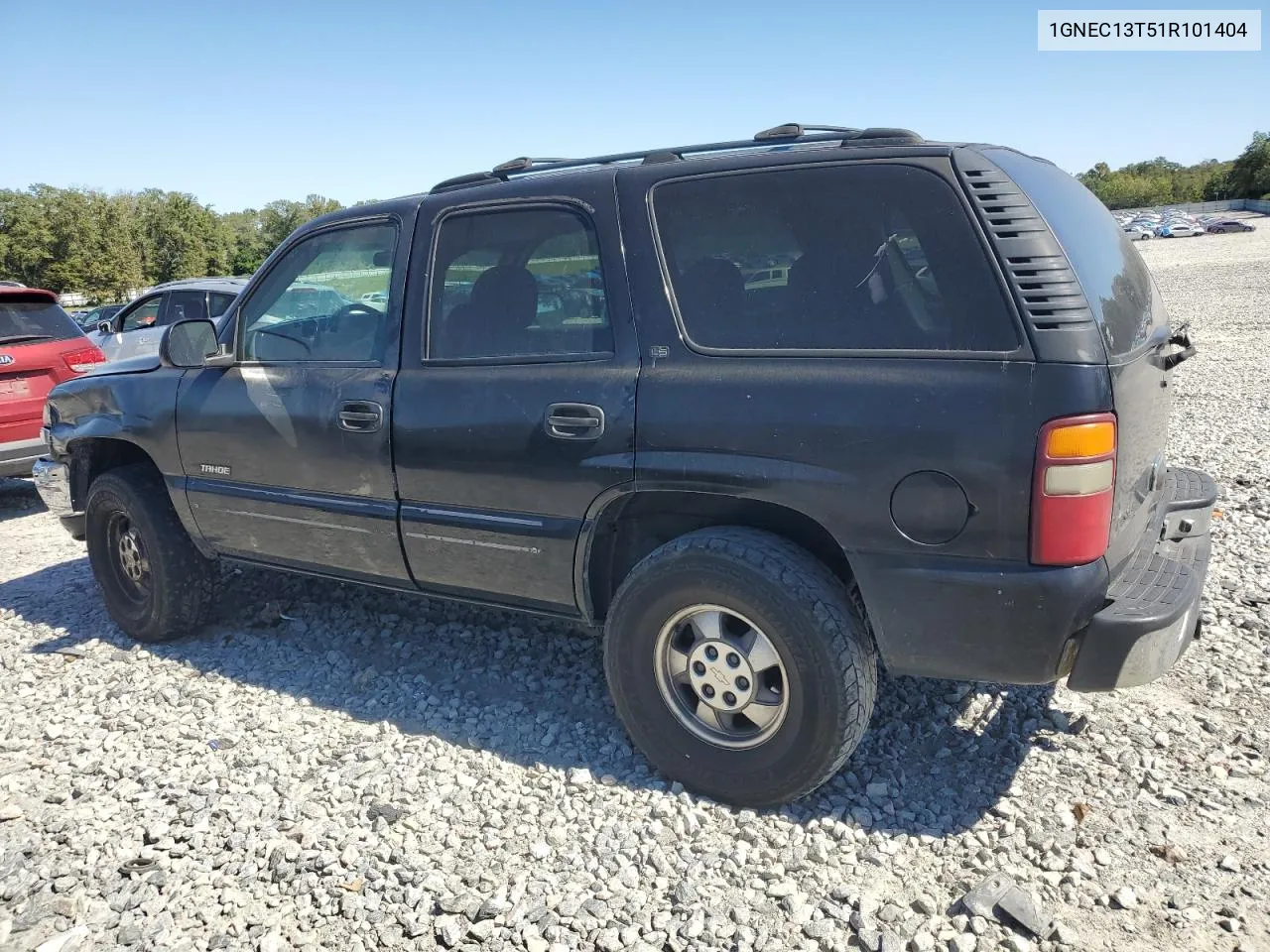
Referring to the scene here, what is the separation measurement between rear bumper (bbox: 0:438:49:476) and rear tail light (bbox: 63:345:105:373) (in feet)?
2.44

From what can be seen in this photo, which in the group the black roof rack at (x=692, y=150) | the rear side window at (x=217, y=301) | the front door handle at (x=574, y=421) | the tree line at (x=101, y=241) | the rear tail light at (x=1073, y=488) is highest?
the tree line at (x=101, y=241)

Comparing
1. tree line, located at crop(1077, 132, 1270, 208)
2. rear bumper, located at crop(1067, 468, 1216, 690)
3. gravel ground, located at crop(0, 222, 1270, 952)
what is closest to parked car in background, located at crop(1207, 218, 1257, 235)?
tree line, located at crop(1077, 132, 1270, 208)

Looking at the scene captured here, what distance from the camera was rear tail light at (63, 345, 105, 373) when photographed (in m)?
7.73

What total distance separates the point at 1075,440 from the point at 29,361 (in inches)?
315

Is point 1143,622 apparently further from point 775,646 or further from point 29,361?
point 29,361

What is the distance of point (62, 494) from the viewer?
4.87 meters

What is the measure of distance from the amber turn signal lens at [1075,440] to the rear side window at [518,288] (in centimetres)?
142

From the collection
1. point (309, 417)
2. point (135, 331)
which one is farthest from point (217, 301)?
point (309, 417)

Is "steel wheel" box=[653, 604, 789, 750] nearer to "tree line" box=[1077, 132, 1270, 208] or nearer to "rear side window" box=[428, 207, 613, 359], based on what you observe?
"rear side window" box=[428, 207, 613, 359]

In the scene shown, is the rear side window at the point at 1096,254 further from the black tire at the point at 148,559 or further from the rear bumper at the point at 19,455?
the rear bumper at the point at 19,455

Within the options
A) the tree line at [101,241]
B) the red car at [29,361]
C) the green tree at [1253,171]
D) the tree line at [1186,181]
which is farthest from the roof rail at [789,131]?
the green tree at [1253,171]

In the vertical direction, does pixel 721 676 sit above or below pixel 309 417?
below

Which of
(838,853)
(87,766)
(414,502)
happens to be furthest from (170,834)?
(838,853)

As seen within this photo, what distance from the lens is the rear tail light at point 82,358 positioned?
7.73 metres
